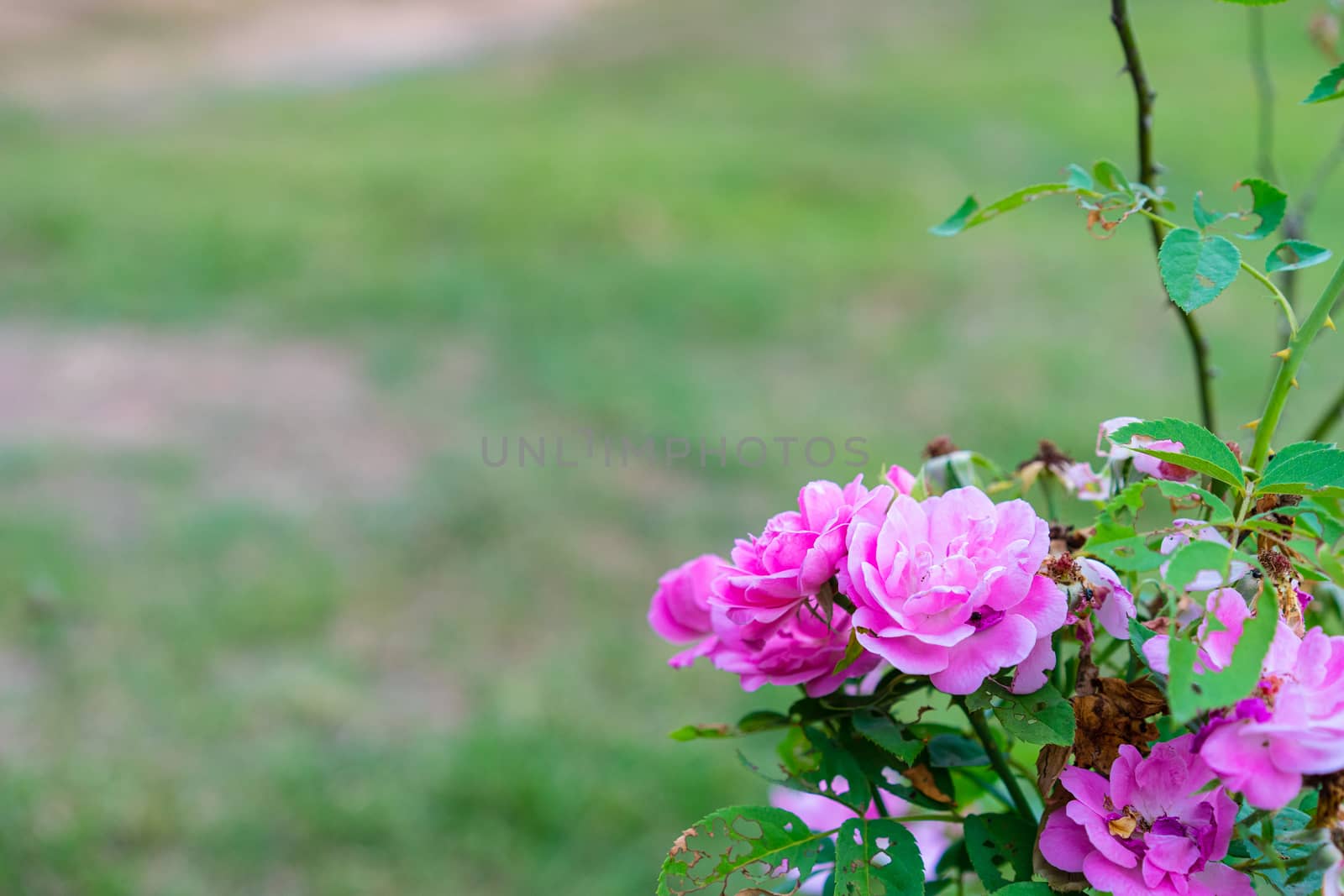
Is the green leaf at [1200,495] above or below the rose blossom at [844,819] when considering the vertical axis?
above

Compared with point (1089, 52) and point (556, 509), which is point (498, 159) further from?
point (1089, 52)

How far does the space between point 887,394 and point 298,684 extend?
57.8 inches

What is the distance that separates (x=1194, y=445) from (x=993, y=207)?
130 millimetres

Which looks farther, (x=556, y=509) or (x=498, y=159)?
(x=498, y=159)

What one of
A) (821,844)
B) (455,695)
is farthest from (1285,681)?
(455,695)

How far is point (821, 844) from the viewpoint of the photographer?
15.2 inches

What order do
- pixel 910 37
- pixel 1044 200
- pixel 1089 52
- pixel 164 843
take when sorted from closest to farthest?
pixel 164 843 → pixel 1044 200 → pixel 1089 52 → pixel 910 37

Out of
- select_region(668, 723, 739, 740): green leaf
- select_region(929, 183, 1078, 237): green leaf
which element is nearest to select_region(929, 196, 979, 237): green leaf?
select_region(929, 183, 1078, 237): green leaf

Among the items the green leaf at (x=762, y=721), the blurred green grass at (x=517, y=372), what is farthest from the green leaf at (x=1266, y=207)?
the blurred green grass at (x=517, y=372)

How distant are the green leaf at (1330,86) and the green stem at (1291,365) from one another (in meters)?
0.06

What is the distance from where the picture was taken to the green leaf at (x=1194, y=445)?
12.3 inches

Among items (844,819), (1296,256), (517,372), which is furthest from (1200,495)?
(517,372)

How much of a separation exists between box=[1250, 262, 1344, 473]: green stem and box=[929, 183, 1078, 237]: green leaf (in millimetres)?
85

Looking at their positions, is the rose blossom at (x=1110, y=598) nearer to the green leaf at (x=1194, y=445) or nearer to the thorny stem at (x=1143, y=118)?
the green leaf at (x=1194, y=445)
